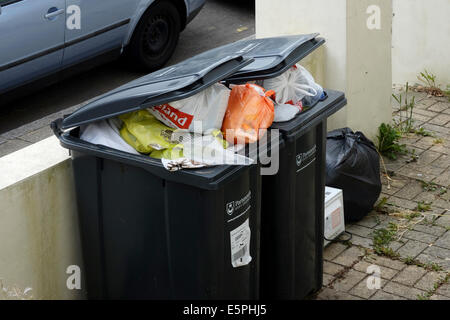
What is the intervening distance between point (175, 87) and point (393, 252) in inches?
86.3

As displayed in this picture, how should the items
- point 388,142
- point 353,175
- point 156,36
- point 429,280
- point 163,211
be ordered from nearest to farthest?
point 163,211, point 429,280, point 353,175, point 388,142, point 156,36

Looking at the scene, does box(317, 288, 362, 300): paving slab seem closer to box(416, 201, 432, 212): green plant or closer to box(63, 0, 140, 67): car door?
box(416, 201, 432, 212): green plant

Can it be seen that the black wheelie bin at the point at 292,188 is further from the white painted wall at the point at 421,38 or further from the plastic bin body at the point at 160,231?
the white painted wall at the point at 421,38

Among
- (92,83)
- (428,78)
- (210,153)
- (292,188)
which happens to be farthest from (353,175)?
(92,83)

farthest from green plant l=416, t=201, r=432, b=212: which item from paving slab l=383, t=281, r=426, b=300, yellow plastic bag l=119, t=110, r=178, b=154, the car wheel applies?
the car wheel

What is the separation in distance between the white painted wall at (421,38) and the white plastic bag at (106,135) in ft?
14.4

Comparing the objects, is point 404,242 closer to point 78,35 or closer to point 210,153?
point 210,153

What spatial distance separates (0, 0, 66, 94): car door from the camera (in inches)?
266

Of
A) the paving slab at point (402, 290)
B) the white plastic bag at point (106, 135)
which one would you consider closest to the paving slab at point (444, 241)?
the paving slab at point (402, 290)

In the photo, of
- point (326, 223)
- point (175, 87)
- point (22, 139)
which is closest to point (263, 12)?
point (326, 223)

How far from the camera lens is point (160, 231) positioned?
3.68 meters

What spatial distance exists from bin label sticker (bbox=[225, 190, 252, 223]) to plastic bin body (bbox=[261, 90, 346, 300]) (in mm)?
361

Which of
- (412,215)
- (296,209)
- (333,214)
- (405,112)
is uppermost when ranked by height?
(296,209)

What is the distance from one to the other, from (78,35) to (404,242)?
3604 millimetres
